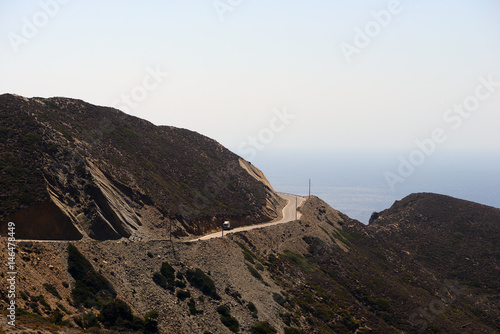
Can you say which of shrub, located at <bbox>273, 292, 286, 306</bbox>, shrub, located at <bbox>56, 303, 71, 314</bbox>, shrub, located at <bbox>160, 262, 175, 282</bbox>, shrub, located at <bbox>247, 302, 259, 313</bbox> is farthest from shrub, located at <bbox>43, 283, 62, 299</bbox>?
shrub, located at <bbox>273, 292, 286, 306</bbox>

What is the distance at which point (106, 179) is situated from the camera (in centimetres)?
4744

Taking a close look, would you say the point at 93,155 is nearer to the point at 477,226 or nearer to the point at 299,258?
the point at 299,258

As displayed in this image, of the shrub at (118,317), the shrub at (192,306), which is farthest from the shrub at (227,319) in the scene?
the shrub at (118,317)

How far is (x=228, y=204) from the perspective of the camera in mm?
62594

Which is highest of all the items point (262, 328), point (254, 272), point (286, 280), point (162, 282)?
point (254, 272)

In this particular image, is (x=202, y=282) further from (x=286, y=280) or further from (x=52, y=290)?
(x=52, y=290)

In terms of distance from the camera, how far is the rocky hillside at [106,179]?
37.8 metres

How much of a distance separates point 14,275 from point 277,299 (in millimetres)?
24529

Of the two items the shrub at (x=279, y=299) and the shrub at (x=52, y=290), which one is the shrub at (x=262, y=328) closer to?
the shrub at (x=279, y=299)

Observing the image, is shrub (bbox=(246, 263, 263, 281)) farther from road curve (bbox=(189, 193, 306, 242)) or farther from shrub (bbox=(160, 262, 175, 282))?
shrub (bbox=(160, 262, 175, 282))

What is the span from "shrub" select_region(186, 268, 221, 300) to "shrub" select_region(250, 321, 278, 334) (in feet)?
13.4

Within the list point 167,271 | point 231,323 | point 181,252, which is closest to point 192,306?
point 231,323

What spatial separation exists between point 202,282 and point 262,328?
6488 mm

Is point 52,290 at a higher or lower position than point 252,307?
lower
